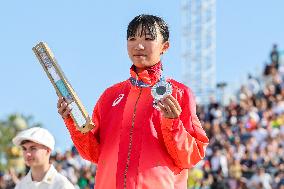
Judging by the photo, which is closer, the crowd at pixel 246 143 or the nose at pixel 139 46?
the nose at pixel 139 46

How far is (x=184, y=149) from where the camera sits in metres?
4.25

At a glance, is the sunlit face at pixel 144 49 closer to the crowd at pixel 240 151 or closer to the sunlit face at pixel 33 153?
the sunlit face at pixel 33 153

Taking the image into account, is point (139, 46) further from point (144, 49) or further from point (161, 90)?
point (161, 90)

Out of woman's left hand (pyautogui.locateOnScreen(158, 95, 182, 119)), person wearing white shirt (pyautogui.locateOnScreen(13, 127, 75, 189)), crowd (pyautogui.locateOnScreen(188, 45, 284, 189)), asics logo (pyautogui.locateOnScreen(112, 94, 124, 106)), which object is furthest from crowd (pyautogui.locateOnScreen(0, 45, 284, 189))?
woman's left hand (pyautogui.locateOnScreen(158, 95, 182, 119))

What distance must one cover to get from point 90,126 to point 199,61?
87.6 ft

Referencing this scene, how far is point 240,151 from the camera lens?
16828 millimetres

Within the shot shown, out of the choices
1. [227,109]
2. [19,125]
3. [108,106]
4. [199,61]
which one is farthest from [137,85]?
[19,125]

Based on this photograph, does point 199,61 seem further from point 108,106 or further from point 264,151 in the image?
point 108,106

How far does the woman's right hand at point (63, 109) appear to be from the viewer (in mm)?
4391

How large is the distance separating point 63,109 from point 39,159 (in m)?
2.27

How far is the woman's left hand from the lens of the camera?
4.08 metres

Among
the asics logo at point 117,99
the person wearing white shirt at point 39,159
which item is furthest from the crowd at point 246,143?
the asics logo at point 117,99

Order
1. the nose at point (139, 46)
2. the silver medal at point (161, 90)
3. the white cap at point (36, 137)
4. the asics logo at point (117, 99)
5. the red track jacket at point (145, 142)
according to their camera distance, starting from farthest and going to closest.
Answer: the white cap at point (36, 137) < the asics logo at point (117, 99) < the nose at point (139, 46) < the red track jacket at point (145, 142) < the silver medal at point (161, 90)

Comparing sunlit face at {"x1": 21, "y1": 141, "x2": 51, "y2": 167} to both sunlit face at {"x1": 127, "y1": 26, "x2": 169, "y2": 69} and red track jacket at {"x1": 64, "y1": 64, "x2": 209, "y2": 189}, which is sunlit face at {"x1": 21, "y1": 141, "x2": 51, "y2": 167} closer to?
red track jacket at {"x1": 64, "y1": 64, "x2": 209, "y2": 189}
